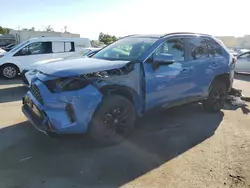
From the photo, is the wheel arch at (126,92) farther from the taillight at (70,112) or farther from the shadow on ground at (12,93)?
the shadow on ground at (12,93)

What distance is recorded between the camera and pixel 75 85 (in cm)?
386

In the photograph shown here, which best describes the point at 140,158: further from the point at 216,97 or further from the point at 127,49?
the point at 216,97

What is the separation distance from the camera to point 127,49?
5070 mm

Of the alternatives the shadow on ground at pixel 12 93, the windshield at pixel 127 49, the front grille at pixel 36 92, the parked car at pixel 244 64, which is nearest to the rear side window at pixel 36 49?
the shadow on ground at pixel 12 93

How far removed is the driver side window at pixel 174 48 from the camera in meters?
4.91

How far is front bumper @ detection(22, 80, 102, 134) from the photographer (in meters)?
3.80

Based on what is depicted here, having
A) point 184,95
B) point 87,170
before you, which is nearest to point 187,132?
point 184,95

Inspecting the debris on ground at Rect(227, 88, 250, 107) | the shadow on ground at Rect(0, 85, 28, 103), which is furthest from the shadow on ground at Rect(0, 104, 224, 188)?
the shadow on ground at Rect(0, 85, 28, 103)

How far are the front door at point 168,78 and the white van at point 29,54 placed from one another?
26.8ft

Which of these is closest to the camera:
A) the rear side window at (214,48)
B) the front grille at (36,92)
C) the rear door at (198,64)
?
the front grille at (36,92)

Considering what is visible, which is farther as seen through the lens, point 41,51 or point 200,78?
point 41,51

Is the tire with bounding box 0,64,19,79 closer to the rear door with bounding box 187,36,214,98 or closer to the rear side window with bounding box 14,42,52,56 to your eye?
the rear side window with bounding box 14,42,52,56

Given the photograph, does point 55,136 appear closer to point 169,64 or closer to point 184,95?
point 169,64

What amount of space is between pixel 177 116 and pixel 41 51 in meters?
8.23
